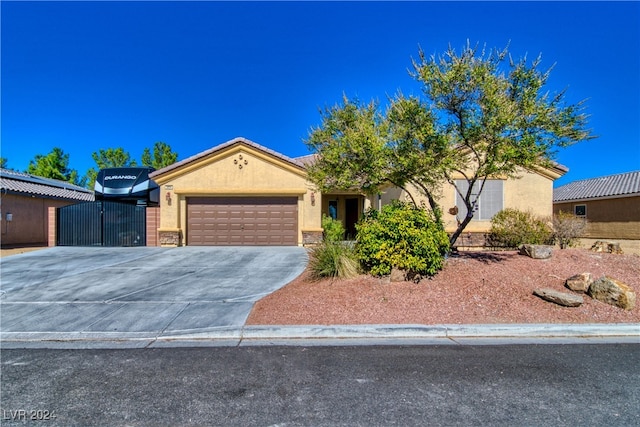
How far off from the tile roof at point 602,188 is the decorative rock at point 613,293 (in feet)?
60.9

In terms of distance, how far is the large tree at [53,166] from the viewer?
39219 millimetres

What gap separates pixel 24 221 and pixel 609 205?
3420 centimetres

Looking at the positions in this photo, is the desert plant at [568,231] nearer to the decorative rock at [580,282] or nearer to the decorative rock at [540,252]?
the decorative rock at [540,252]

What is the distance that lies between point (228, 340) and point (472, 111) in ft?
22.3

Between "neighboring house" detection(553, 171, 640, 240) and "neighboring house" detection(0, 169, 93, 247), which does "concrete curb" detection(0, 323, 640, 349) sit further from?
"neighboring house" detection(553, 171, 640, 240)

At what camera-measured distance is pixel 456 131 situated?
8438mm

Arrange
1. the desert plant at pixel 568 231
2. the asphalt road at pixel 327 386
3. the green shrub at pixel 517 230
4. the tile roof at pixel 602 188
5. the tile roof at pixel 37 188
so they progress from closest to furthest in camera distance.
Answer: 1. the asphalt road at pixel 327 386
2. the desert plant at pixel 568 231
3. the green shrub at pixel 517 230
4. the tile roof at pixel 37 188
5. the tile roof at pixel 602 188

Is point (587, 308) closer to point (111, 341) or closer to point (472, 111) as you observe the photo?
point (472, 111)

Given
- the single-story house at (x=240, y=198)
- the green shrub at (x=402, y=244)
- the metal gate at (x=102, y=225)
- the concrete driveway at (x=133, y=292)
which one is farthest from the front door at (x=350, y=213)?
the green shrub at (x=402, y=244)

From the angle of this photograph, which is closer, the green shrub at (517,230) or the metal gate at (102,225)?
the green shrub at (517,230)

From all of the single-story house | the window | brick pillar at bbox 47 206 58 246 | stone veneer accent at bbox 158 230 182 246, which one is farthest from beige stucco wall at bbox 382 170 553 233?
brick pillar at bbox 47 206 58 246

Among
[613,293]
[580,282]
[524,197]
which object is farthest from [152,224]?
[524,197]

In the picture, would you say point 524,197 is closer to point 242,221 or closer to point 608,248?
point 608,248

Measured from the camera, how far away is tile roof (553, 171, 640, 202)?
22.0 metres
